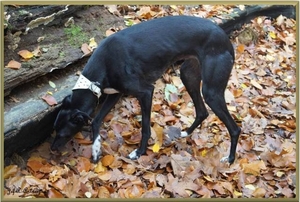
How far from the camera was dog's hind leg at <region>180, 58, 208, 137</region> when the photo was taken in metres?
→ 3.84

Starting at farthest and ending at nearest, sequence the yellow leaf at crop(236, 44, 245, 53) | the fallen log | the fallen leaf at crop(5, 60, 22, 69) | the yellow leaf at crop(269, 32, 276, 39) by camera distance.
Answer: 1. the yellow leaf at crop(269, 32, 276, 39)
2. the yellow leaf at crop(236, 44, 245, 53)
3. the fallen leaf at crop(5, 60, 22, 69)
4. the fallen log

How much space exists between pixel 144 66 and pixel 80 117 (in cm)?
66

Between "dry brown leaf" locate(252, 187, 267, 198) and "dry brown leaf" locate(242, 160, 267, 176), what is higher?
"dry brown leaf" locate(252, 187, 267, 198)

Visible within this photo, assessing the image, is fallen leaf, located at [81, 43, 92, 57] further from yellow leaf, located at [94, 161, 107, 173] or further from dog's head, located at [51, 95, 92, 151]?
yellow leaf, located at [94, 161, 107, 173]

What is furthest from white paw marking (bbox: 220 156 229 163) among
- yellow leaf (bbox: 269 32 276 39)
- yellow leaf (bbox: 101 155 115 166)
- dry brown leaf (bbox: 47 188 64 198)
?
yellow leaf (bbox: 269 32 276 39)

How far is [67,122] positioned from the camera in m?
3.29

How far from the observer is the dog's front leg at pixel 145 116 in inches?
136

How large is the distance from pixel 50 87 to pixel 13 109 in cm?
45

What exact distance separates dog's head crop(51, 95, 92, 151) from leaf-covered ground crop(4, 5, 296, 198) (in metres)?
0.13

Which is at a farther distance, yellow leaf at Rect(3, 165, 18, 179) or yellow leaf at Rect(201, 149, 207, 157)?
yellow leaf at Rect(201, 149, 207, 157)

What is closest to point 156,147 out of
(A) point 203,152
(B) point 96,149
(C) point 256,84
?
(A) point 203,152

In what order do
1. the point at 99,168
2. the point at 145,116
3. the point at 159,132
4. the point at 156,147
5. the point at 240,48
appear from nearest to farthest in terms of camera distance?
the point at 99,168 < the point at 145,116 < the point at 156,147 < the point at 159,132 < the point at 240,48

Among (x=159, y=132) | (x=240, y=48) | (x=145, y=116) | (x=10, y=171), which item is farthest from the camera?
(x=240, y=48)

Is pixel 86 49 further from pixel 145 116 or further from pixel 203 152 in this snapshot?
pixel 203 152
